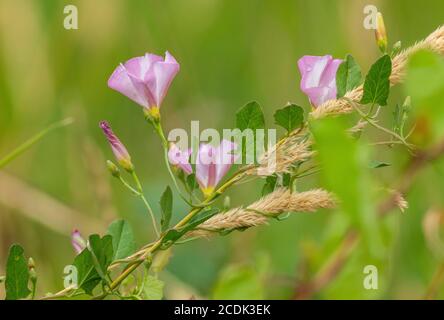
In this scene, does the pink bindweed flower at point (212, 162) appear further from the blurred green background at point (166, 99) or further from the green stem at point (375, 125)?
the blurred green background at point (166, 99)

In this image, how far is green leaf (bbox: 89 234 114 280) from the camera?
0.76m

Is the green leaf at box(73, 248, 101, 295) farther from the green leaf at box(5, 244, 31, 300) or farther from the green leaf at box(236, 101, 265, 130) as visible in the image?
the green leaf at box(236, 101, 265, 130)

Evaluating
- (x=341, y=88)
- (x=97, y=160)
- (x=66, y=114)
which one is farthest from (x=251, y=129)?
(x=66, y=114)

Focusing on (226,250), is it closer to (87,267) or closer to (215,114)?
(215,114)

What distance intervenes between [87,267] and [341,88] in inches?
9.4

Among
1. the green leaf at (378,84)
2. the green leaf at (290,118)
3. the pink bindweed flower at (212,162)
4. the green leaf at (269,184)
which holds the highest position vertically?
the green leaf at (378,84)

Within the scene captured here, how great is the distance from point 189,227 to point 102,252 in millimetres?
76

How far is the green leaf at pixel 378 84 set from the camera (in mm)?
732

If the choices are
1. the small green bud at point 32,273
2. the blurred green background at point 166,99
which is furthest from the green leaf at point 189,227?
the blurred green background at point 166,99

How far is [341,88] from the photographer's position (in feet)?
2.52

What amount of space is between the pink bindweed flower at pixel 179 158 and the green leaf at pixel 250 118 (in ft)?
0.15

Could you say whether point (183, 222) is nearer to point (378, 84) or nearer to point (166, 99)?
point (378, 84)

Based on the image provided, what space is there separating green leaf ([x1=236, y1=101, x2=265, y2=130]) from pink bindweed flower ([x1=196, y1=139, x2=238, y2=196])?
0.11ft

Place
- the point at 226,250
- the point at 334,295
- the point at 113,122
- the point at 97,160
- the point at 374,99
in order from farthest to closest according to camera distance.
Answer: the point at 113,122 < the point at 226,250 < the point at 97,160 < the point at 334,295 < the point at 374,99
